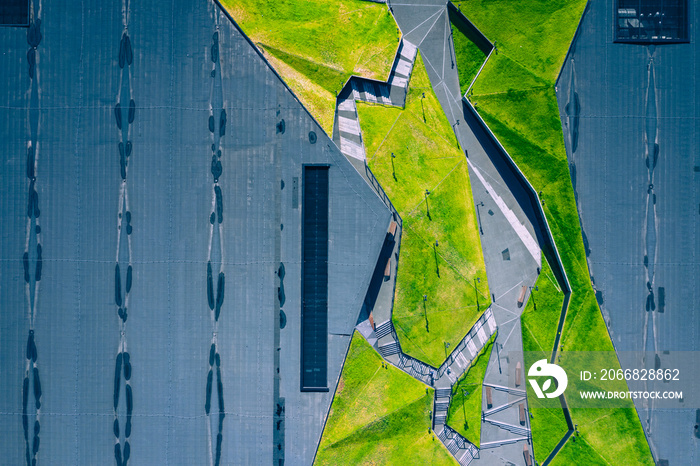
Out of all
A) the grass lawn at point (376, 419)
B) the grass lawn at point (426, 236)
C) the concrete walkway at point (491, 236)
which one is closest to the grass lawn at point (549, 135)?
the concrete walkway at point (491, 236)

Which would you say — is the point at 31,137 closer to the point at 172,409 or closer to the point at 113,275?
the point at 113,275

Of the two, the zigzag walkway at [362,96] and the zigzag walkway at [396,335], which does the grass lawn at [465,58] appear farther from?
the zigzag walkway at [396,335]

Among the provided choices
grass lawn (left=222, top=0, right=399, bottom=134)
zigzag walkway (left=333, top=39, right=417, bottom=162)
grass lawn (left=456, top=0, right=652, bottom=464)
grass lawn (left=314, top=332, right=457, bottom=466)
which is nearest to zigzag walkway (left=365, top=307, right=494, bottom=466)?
grass lawn (left=314, top=332, right=457, bottom=466)

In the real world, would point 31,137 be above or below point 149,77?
below

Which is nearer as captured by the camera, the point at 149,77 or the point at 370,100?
the point at 149,77

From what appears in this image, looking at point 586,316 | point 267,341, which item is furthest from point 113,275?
point 586,316

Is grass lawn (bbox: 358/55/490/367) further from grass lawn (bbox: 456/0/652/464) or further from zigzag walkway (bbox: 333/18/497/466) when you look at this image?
grass lawn (bbox: 456/0/652/464)

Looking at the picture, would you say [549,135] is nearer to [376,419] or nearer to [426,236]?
[426,236]

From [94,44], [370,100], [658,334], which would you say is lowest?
[658,334]
